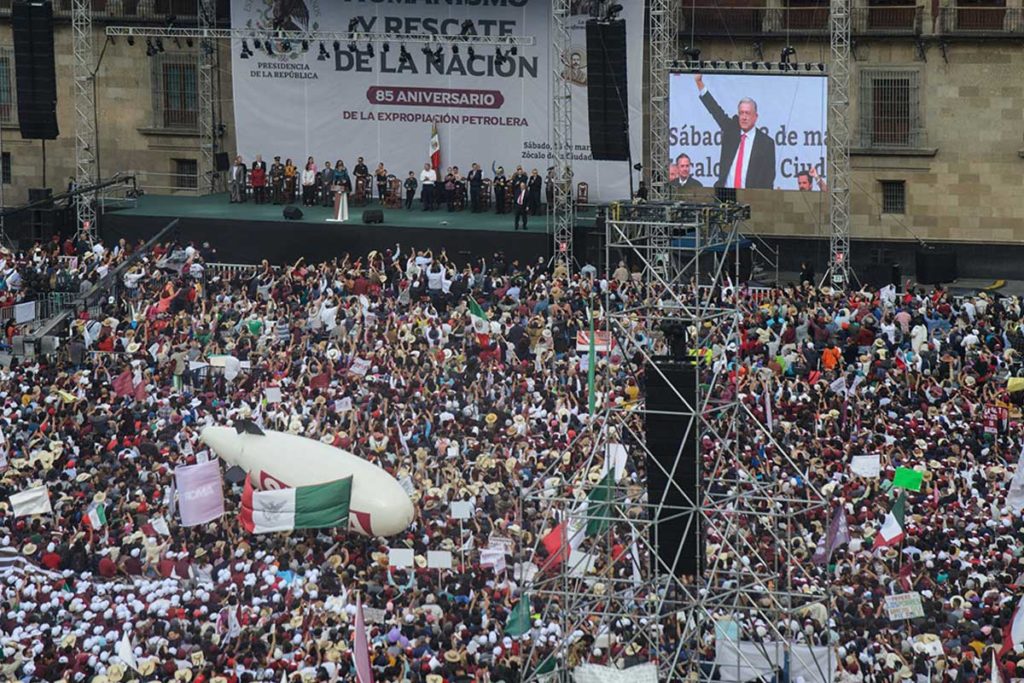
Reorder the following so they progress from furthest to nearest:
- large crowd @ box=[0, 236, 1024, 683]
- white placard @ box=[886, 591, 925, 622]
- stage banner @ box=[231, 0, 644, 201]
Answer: stage banner @ box=[231, 0, 644, 201], large crowd @ box=[0, 236, 1024, 683], white placard @ box=[886, 591, 925, 622]

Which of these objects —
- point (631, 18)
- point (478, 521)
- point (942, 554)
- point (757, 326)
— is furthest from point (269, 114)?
point (942, 554)

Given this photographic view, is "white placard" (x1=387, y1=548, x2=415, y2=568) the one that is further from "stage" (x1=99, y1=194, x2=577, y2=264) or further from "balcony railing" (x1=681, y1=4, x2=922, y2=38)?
"balcony railing" (x1=681, y1=4, x2=922, y2=38)

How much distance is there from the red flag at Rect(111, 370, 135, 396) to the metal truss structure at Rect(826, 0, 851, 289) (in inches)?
637

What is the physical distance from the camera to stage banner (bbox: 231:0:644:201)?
49500 millimetres

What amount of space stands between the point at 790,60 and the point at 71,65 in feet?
62.0

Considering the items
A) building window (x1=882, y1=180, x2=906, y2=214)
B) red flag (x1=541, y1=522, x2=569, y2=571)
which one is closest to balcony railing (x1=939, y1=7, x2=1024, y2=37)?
building window (x1=882, y1=180, x2=906, y2=214)

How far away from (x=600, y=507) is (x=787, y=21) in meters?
24.0

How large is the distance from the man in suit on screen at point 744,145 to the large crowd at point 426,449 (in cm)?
354

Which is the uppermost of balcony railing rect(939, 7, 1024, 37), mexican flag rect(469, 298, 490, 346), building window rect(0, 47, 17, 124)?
balcony railing rect(939, 7, 1024, 37)

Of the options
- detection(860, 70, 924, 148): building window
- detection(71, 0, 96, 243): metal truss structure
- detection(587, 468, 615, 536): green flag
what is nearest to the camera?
detection(587, 468, 615, 536): green flag

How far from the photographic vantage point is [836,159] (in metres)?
46.3

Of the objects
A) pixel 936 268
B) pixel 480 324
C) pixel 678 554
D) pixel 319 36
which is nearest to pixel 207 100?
pixel 319 36

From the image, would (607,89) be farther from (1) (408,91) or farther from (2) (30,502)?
(2) (30,502)

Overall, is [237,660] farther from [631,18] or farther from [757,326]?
[631,18]
